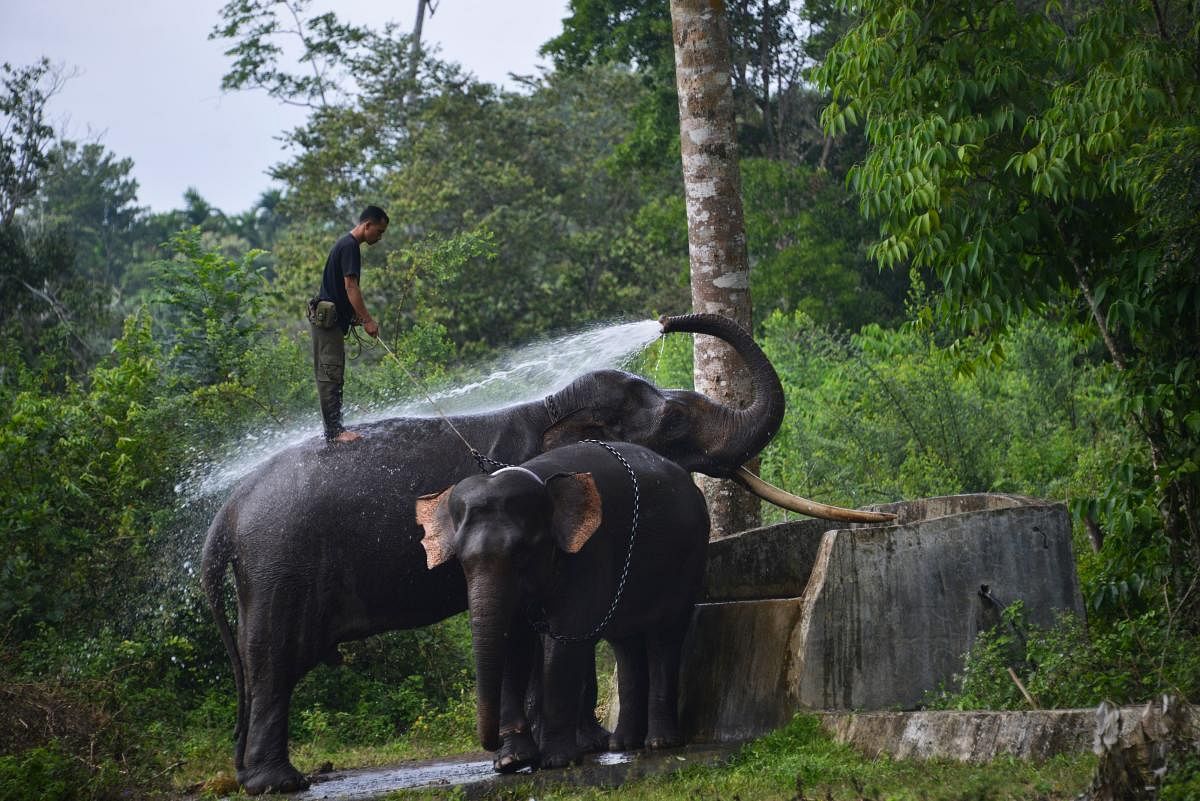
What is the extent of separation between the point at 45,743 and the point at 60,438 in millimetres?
6340

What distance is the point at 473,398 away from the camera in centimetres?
1223

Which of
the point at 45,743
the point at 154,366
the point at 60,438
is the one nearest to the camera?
the point at 45,743

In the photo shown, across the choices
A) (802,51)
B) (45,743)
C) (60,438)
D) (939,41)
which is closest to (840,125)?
(939,41)

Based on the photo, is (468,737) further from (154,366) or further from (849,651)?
(154,366)

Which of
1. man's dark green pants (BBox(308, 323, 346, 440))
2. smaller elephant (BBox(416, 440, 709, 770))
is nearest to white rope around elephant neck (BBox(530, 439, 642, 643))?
smaller elephant (BBox(416, 440, 709, 770))

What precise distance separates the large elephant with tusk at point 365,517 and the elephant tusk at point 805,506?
0.02 metres

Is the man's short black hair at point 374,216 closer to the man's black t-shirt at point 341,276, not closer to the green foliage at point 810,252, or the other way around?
the man's black t-shirt at point 341,276

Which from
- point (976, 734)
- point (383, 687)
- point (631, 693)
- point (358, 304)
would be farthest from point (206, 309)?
point (976, 734)

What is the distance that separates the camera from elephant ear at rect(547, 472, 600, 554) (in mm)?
8617

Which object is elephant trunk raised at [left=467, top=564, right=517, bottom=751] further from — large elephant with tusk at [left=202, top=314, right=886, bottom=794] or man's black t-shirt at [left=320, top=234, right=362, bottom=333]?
man's black t-shirt at [left=320, top=234, right=362, bottom=333]

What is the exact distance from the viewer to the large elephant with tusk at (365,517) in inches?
360

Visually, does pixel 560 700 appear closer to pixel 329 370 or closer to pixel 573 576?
pixel 573 576

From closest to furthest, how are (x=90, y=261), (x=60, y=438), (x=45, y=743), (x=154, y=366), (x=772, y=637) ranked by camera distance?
(x=45, y=743) → (x=772, y=637) → (x=60, y=438) → (x=154, y=366) → (x=90, y=261)

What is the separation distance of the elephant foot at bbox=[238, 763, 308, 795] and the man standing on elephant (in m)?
1.92
